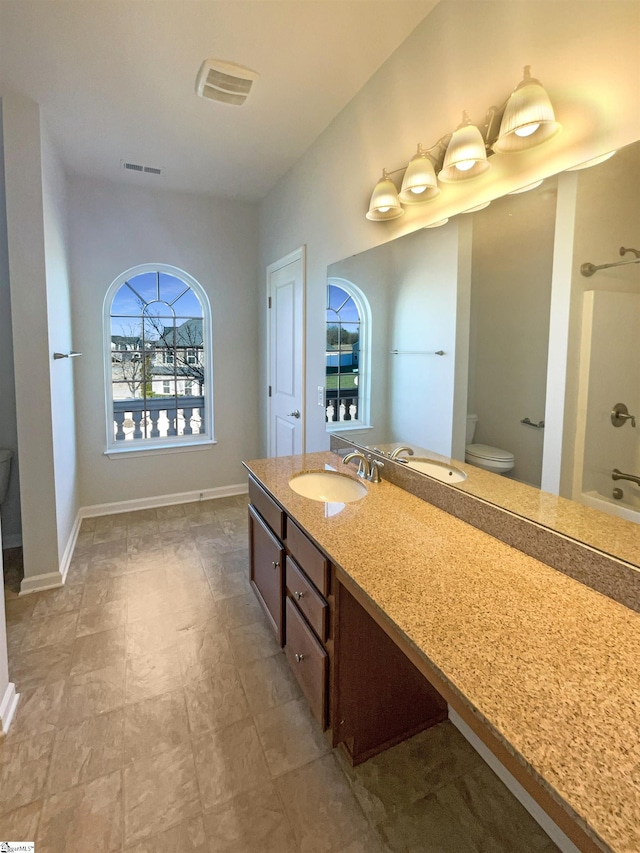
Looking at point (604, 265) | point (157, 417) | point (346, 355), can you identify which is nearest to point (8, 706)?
point (346, 355)

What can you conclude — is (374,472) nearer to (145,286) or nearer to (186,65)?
(186,65)

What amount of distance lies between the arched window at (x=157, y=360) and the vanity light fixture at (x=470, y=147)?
7.60ft

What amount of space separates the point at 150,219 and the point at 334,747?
374 cm

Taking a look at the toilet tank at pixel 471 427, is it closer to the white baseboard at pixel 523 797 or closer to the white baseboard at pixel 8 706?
the white baseboard at pixel 523 797

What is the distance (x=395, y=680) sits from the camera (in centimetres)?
144

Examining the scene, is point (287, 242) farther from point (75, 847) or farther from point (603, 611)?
point (75, 847)

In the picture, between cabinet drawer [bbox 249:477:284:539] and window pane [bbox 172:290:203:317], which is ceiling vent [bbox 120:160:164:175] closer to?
window pane [bbox 172:290:203:317]

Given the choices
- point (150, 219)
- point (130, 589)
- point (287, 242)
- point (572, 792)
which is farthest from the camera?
point (150, 219)

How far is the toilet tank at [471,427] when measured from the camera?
1.53 m

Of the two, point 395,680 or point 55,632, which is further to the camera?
point 55,632

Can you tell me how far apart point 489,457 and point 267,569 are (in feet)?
3.63

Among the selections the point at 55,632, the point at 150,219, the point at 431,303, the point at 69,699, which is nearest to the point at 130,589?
the point at 55,632

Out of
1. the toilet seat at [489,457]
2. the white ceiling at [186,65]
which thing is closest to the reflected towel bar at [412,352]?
the toilet seat at [489,457]

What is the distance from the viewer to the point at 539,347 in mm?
1281
